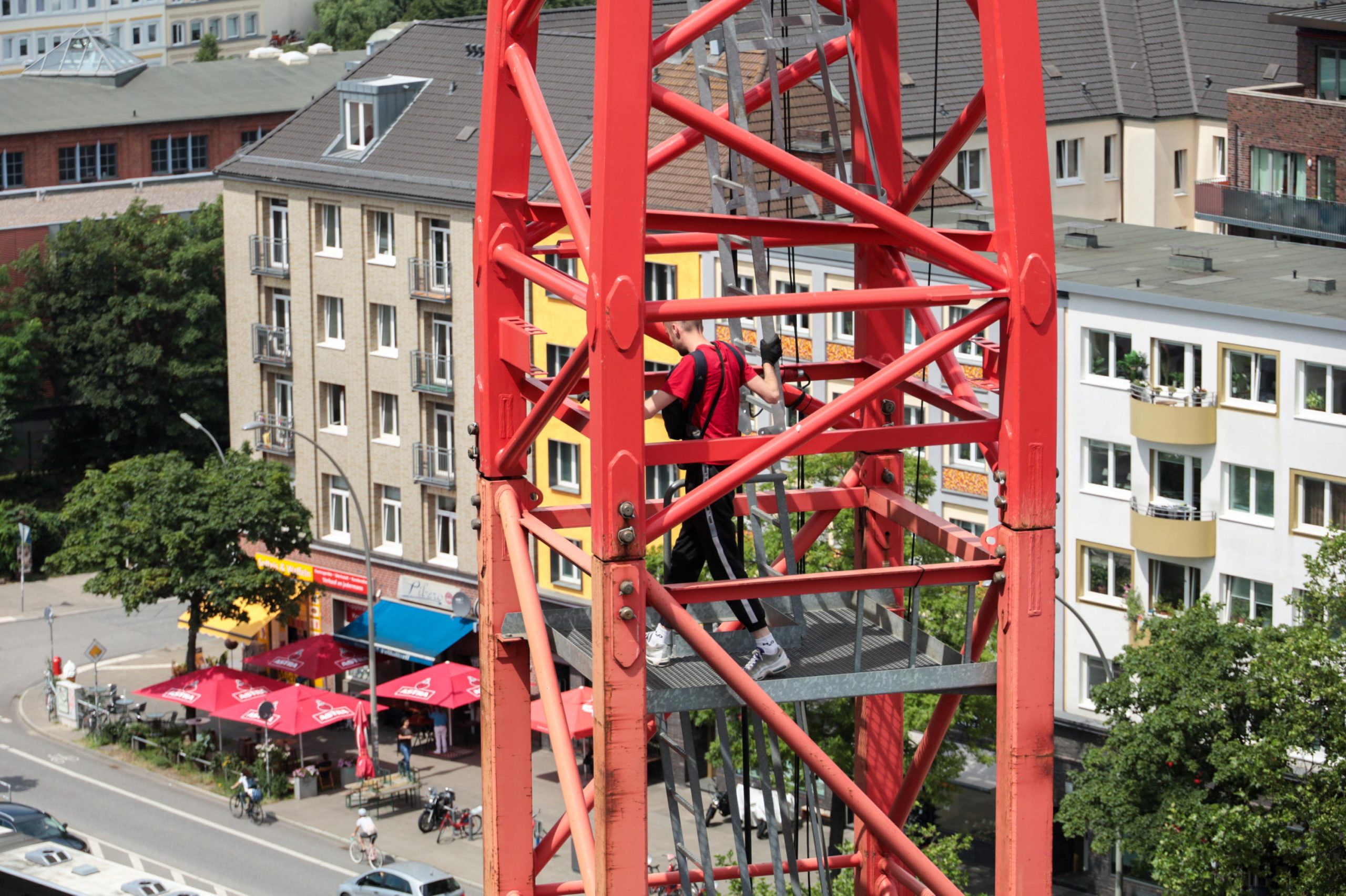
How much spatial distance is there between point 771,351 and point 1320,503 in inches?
1719

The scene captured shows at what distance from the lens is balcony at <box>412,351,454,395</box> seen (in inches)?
2953

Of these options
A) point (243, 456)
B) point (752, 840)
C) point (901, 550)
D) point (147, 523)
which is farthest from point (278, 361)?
point (901, 550)

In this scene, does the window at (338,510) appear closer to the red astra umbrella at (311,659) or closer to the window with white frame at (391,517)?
the window with white frame at (391,517)

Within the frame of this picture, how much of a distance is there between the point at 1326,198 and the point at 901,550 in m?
61.9

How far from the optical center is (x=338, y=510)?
80.8 metres

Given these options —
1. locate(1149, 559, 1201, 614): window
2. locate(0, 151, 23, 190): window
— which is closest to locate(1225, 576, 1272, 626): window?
locate(1149, 559, 1201, 614): window

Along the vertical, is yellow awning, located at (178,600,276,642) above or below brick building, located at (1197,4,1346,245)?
below

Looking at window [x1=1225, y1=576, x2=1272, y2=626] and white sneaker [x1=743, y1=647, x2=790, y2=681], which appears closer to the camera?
white sneaker [x1=743, y1=647, x2=790, y2=681]

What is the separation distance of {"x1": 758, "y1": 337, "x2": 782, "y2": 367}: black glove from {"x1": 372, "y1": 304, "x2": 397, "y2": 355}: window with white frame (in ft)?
201

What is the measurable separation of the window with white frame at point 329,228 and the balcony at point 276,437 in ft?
22.7

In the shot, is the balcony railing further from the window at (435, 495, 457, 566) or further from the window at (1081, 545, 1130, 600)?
the window at (435, 495, 457, 566)

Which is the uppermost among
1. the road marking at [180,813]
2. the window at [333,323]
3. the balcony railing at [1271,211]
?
the balcony railing at [1271,211]

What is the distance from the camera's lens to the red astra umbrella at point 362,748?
67.4 meters

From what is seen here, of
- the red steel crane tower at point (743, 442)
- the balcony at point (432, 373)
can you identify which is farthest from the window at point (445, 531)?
the red steel crane tower at point (743, 442)
